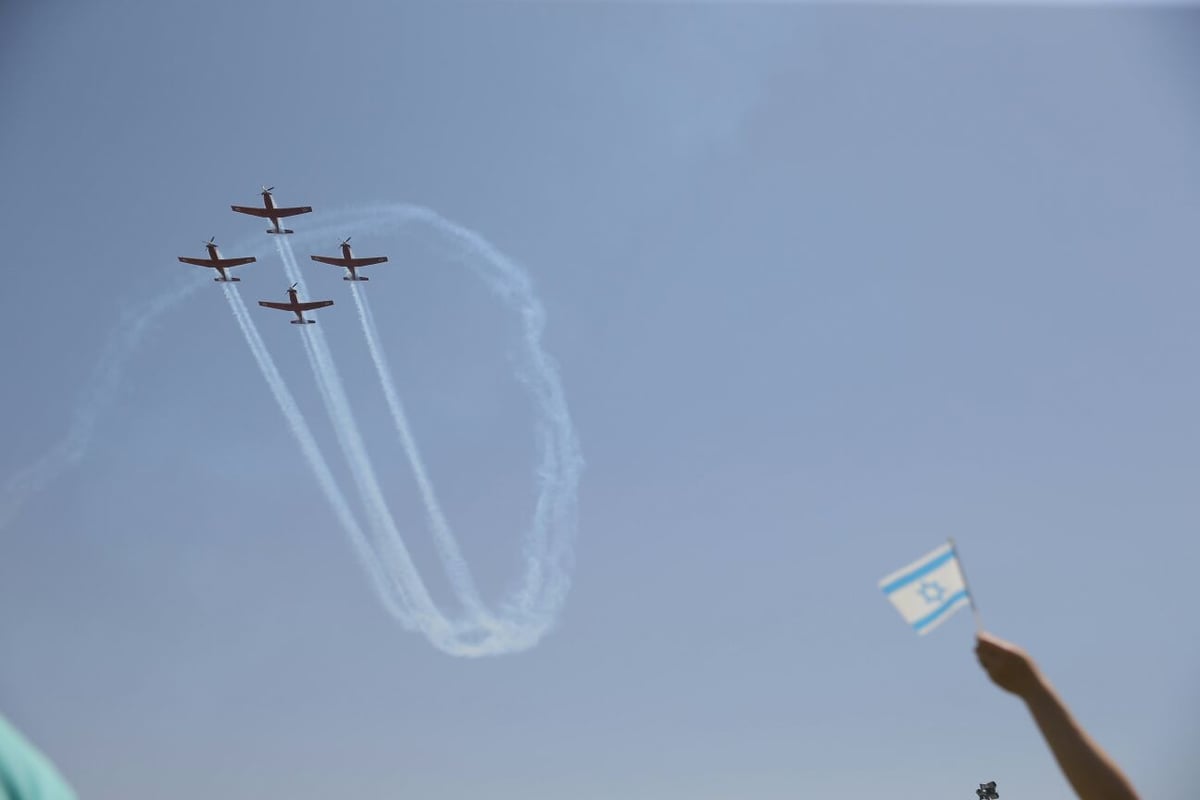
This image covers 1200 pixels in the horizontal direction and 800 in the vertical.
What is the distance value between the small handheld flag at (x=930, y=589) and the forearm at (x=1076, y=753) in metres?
2.52

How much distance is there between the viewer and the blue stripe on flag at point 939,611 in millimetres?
9211

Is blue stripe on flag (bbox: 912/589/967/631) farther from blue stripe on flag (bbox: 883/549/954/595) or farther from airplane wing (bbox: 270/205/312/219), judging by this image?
airplane wing (bbox: 270/205/312/219)

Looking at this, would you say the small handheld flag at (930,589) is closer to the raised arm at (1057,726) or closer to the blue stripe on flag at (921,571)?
the blue stripe on flag at (921,571)

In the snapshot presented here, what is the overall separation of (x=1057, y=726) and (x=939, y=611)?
3173 millimetres

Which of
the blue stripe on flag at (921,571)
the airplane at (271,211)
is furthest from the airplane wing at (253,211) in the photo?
the blue stripe on flag at (921,571)

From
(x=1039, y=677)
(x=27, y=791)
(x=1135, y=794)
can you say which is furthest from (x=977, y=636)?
(x=27, y=791)

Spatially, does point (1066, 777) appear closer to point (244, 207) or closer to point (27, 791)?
point (27, 791)

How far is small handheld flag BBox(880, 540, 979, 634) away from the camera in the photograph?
926 cm

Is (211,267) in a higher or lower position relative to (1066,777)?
higher

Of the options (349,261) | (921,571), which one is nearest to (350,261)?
(349,261)

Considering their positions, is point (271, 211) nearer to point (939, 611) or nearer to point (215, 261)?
point (215, 261)

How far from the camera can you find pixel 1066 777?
6.17 m

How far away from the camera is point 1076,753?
6.07 meters

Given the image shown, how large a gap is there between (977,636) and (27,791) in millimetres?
6985
